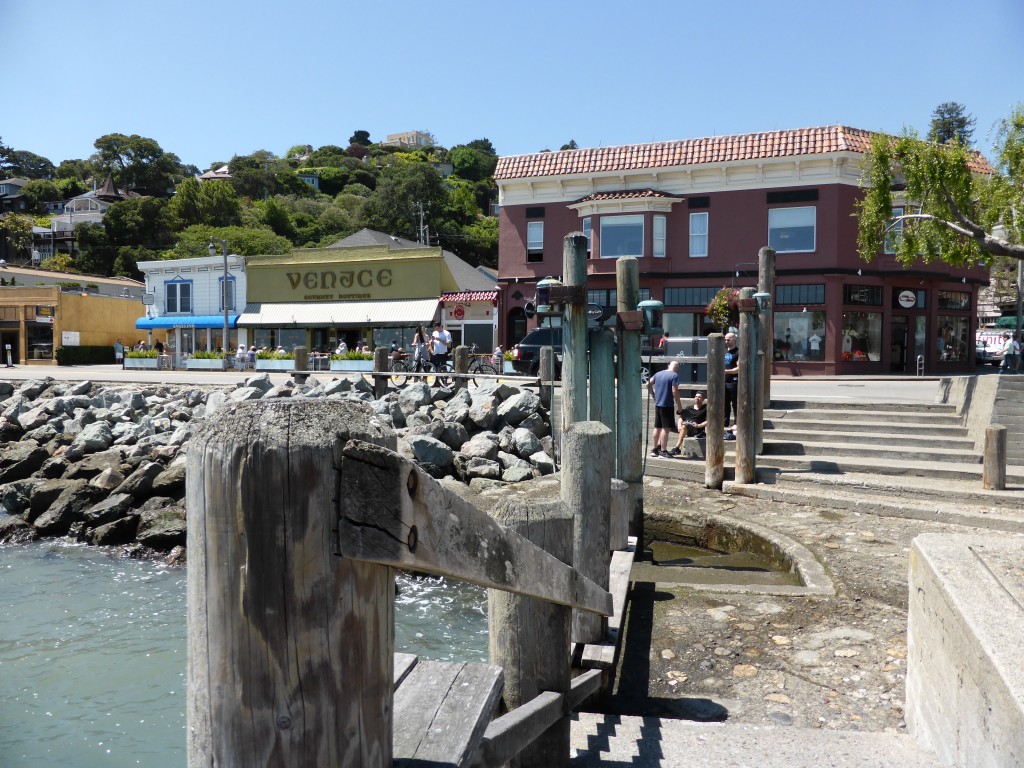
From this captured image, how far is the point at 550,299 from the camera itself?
849cm

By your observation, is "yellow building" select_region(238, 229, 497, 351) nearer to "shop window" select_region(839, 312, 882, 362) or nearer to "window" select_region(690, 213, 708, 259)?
"window" select_region(690, 213, 708, 259)

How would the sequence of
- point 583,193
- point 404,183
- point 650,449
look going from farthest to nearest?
1. point 404,183
2. point 583,193
3. point 650,449

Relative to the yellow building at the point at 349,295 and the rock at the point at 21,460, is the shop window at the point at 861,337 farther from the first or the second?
the rock at the point at 21,460

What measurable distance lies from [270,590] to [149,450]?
16000 mm

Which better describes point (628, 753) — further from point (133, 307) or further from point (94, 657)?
point (133, 307)

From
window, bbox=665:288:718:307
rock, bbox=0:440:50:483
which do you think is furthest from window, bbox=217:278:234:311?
rock, bbox=0:440:50:483

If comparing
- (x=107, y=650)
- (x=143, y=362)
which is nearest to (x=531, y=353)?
(x=107, y=650)

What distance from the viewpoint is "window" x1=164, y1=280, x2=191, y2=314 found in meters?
41.6

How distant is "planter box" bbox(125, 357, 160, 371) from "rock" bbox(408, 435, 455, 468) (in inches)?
991

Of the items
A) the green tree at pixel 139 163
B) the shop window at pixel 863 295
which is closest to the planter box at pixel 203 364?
the shop window at pixel 863 295

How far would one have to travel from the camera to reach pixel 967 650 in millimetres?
2777

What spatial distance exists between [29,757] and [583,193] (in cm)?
2817

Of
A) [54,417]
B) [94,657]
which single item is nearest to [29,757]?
[94,657]

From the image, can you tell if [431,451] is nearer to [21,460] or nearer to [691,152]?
[21,460]
